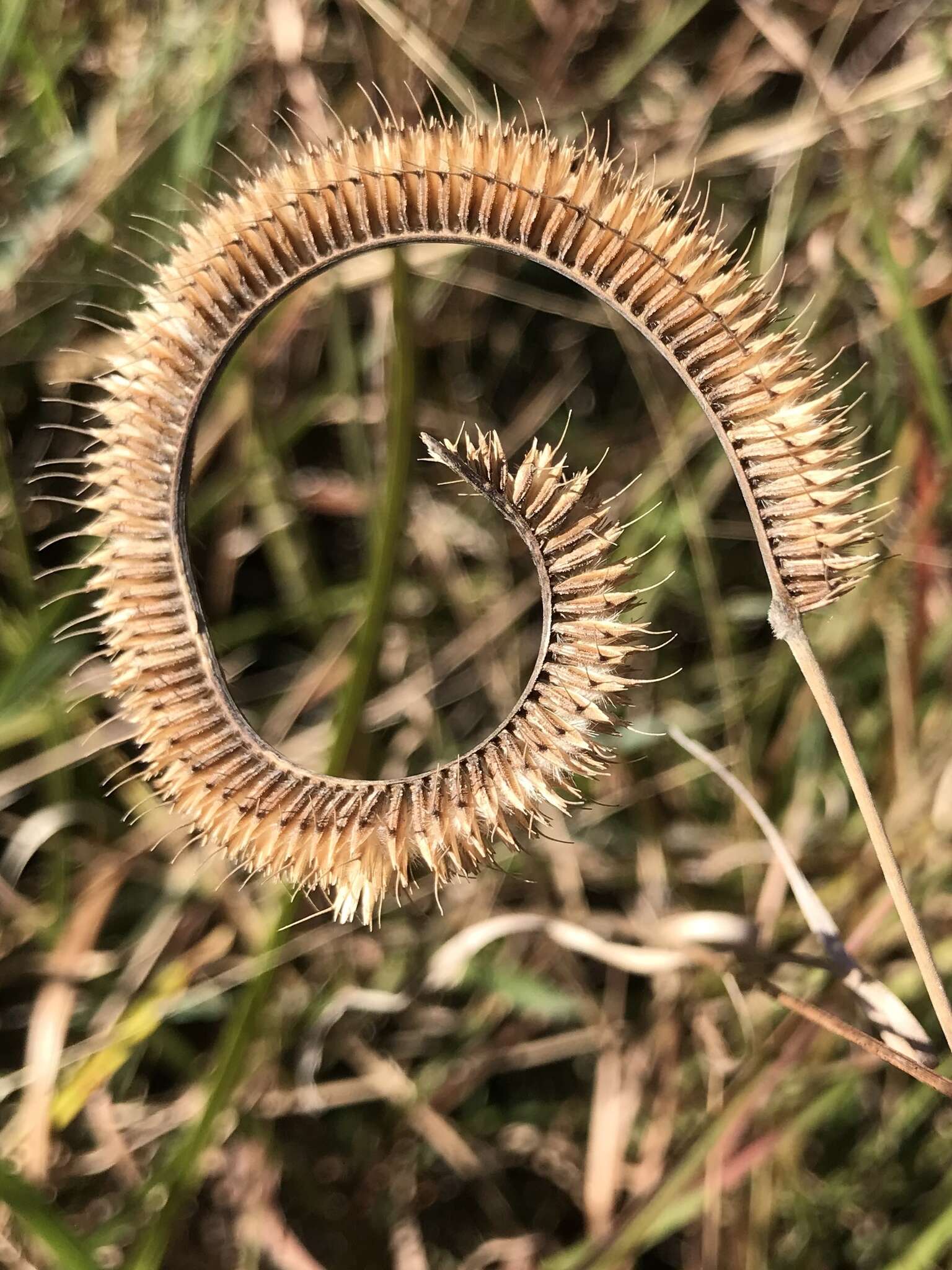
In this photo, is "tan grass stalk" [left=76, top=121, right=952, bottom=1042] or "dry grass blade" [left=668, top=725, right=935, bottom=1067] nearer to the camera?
"tan grass stalk" [left=76, top=121, right=952, bottom=1042]

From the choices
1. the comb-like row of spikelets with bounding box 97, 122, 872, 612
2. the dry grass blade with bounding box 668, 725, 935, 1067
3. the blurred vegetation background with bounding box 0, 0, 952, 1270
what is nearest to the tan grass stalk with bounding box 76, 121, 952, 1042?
the comb-like row of spikelets with bounding box 97, 122, 872, 612

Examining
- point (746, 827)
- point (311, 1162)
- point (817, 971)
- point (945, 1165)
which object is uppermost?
point (746, 827)

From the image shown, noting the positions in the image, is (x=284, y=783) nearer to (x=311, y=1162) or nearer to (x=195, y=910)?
(x=195, y=910)

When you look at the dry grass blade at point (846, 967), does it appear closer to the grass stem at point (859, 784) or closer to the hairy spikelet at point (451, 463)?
the grass stem at point (859, 784)

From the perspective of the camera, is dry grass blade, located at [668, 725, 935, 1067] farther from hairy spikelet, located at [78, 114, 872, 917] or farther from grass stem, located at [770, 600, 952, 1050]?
hairy spikelet, located at [78, 114, 872, 917]

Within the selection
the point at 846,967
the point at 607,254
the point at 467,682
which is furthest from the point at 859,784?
the point at 467,682

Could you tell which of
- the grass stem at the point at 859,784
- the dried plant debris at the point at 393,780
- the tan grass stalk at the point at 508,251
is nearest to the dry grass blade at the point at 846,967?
the grass stem at the point at 859,784

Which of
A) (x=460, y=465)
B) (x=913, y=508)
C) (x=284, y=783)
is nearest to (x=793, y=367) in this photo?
(x=460, y=465)

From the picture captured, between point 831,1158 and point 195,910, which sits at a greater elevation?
point 195,910

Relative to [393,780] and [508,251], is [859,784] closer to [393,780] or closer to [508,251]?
[393,780]
